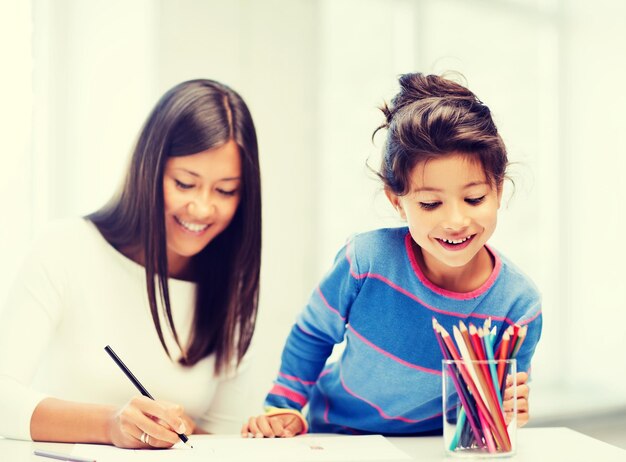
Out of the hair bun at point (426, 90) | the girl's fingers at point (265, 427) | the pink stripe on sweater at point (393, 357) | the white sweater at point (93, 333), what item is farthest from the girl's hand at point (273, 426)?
the hair bun at point (426, 90)

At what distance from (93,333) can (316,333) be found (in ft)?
1.25

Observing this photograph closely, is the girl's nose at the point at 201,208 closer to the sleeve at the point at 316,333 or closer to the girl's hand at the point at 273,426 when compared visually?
the sleeve at the point at 316,333

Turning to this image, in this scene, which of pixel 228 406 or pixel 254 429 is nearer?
pixel 254 429

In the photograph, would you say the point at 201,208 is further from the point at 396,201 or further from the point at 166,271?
the point at 396,201

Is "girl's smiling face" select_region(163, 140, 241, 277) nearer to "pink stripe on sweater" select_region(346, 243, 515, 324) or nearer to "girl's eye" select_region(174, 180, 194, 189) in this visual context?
"girl's eye" select_region(174, 180, 194, 189)

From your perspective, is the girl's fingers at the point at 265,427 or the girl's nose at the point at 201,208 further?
the girl's nose at the point at 201,208

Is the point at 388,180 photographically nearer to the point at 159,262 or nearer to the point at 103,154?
the point at 159,262

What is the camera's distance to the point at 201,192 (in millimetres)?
1308

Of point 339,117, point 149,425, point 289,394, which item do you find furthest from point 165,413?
point 339,117

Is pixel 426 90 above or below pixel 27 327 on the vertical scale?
above

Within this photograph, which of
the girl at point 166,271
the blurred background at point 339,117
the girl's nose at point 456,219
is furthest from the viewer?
the blurred background at point 339,117

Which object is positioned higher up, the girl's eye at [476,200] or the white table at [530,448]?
the girl's eye at [476,200]

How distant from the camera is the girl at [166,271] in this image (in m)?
1.29

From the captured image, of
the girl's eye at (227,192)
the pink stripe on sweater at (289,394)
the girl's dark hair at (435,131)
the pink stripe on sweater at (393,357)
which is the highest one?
the girl's dark hair at (435,131)
